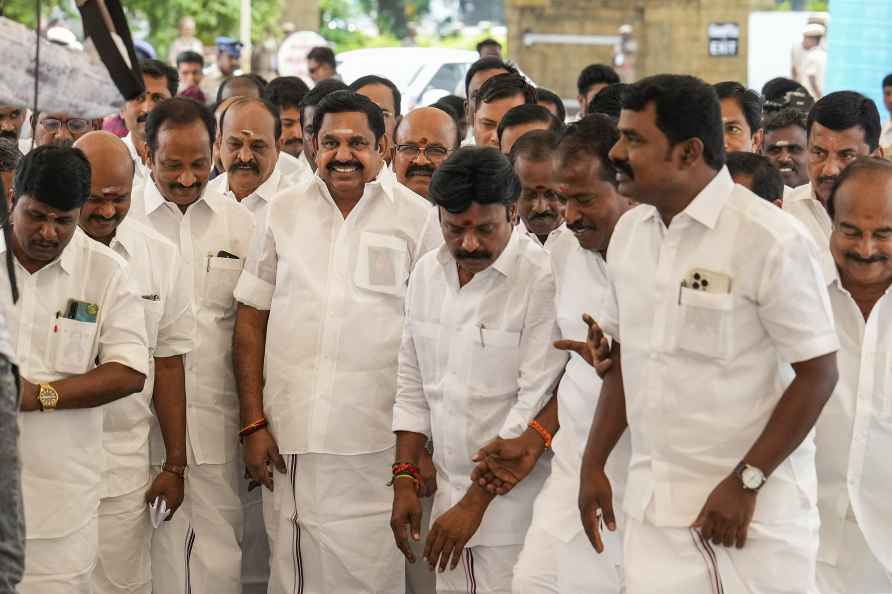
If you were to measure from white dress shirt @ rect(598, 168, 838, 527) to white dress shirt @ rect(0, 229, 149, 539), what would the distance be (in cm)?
160

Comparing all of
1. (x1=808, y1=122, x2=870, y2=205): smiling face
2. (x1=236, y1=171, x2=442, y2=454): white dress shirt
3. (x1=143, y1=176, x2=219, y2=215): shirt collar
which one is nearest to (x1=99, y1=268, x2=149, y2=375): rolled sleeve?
(x1=236, y1=171, x2=442, y2=454): white dress shirt

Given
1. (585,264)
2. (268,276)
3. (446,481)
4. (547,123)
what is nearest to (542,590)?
(446,481)

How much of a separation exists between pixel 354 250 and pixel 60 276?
1127 mm

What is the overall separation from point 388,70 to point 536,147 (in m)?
11.3

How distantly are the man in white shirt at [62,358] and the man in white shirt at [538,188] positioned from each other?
1325mm

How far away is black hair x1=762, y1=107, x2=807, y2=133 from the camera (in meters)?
6.12

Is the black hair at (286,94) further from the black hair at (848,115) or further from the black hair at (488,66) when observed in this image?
the black hair at (848,115)

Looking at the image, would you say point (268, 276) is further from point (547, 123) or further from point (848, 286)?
point (848, 286)

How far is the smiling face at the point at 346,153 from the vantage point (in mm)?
4879

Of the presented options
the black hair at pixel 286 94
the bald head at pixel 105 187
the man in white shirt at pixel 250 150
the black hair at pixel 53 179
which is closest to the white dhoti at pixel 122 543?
the bald head at pixel 105 187

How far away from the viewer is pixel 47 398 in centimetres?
395

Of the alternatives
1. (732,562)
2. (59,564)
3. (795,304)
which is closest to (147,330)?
(59,564)

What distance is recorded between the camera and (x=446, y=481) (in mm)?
4480

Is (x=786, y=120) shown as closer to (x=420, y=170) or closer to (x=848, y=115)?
(x=848, y=115)
